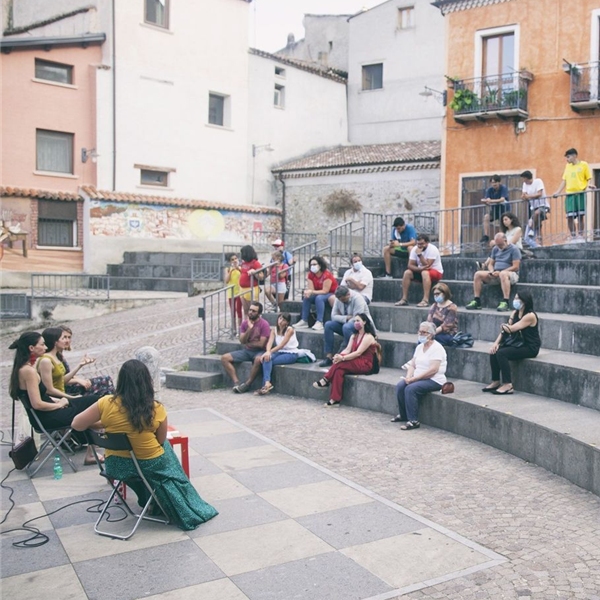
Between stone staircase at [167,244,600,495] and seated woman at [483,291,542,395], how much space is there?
17 cm

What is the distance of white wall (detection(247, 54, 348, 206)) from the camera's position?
100 feet

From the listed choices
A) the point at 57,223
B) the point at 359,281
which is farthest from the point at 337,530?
the point at 57,223

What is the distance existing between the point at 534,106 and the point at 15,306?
15.1 meters

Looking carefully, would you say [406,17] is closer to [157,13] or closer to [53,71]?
[157,13]

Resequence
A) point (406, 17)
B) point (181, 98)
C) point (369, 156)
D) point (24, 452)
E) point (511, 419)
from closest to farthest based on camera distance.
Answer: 1. point (24, 452)
2. point (511, 419)
3. point (181, 98)
4. point (369, 156)
5. point (406, 17)

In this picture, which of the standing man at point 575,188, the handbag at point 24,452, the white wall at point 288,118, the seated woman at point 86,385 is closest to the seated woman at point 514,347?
the seated woman at point 86,385

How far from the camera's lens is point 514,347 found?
9273mm

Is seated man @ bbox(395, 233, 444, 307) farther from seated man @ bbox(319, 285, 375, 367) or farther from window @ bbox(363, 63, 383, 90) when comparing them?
window @ bbox(363, 63, 383, 90)

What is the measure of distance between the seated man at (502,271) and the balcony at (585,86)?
8.76m

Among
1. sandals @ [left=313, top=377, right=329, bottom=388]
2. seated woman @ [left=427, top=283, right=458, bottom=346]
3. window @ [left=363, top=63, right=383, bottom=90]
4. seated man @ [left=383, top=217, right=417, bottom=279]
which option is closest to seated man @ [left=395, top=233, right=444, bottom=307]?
seated man @ [left=383, top=217, right=417, bottom=279]

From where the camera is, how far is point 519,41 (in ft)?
65.3

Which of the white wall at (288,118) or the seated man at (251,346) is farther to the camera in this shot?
the white wall at (288,118)

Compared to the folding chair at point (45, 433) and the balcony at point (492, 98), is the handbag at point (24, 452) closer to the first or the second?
the folding chair at point (45, 433)

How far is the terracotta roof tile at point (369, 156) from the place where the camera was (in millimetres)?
26766
